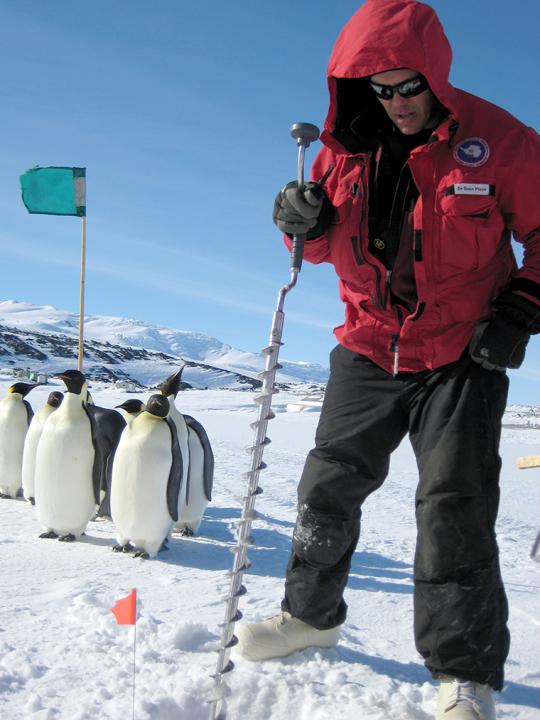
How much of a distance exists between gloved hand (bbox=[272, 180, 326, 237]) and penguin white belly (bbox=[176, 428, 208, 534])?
2.48m

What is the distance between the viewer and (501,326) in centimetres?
171

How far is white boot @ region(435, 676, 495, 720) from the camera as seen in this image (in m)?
1.54

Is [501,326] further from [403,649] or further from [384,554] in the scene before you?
[384,554]

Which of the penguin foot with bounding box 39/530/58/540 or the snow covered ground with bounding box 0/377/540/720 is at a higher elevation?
the snow covered ground with bounding box 0/377/540/720

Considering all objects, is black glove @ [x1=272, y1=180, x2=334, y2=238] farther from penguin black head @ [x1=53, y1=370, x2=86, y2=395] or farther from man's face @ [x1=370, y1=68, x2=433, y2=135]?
penguin black head @ [x1=53, y1=370, x2=86, y2=395]

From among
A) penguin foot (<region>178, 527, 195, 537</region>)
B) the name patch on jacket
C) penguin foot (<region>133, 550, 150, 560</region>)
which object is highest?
the name patch on jacket

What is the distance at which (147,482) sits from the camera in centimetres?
361

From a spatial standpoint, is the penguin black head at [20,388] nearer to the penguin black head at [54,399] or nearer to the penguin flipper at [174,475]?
the penguin black head at [54,399]

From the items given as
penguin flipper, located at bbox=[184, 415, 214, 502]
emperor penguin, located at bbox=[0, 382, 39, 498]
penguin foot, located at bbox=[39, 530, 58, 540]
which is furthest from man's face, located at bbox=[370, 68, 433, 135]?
emperor penguin, located at bbox=[0, 382, 39, 498]

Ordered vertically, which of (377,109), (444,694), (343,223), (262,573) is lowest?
(262,573)

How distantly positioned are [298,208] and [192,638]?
4.45 feet

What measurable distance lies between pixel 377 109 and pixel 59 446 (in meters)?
2.76

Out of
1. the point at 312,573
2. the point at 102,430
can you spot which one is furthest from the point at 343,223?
the point at 102,430

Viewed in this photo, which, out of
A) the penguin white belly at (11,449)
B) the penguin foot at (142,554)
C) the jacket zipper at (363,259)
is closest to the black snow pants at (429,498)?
the jacket zipper at (363,259)
